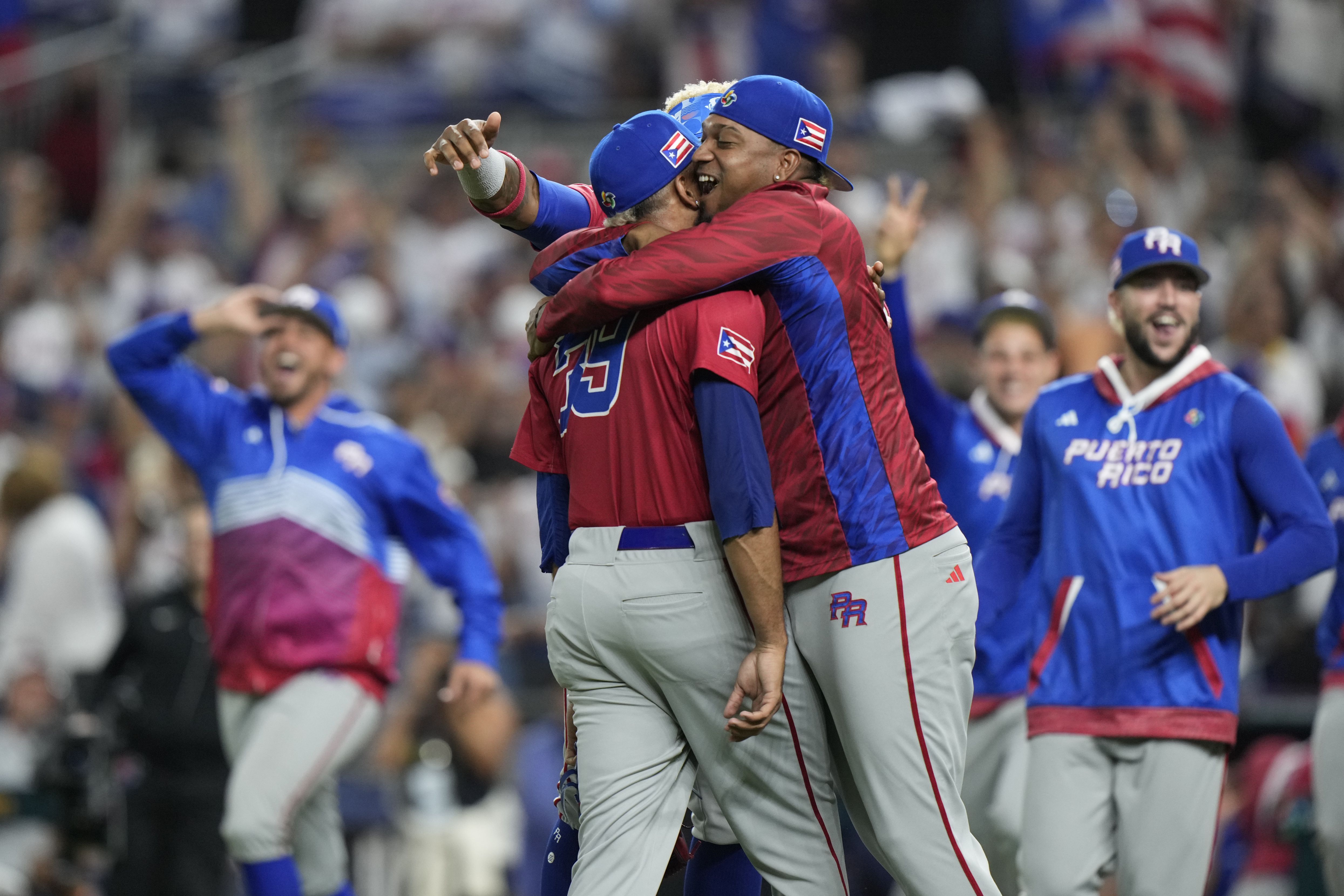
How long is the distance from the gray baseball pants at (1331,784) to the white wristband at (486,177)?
3454 mm

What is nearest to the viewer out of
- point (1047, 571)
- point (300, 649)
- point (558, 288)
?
point (558, 288)

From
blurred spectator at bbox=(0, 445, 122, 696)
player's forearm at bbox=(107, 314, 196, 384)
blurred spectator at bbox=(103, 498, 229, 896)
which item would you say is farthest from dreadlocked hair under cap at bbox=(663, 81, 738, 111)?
blurred spectator at bbox=(0, 445, 122, 696)

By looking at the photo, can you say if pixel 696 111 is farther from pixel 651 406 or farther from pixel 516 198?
pixel 651 406

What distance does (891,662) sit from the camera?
171 inches

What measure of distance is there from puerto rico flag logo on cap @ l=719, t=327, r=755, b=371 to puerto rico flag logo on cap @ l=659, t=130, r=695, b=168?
0.48 m

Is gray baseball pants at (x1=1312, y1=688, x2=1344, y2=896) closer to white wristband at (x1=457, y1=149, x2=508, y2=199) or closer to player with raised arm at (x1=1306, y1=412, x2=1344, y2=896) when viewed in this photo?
player with raised arm at (x1=1306, y1=412, x2=1344, y2=896)

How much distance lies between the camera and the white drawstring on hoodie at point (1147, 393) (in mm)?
5559

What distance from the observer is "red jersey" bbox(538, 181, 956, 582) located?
4.32 m

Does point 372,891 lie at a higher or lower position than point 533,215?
lower

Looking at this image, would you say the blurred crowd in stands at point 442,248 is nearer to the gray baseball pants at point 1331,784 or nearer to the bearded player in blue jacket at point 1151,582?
the gray baseball pants at point 1331,784

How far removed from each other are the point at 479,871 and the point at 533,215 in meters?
5.32

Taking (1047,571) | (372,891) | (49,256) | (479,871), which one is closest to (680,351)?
(1047,571)

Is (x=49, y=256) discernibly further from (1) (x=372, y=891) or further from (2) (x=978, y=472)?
(2) (x=978, y=472)

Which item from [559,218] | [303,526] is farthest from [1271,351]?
[559,218]
